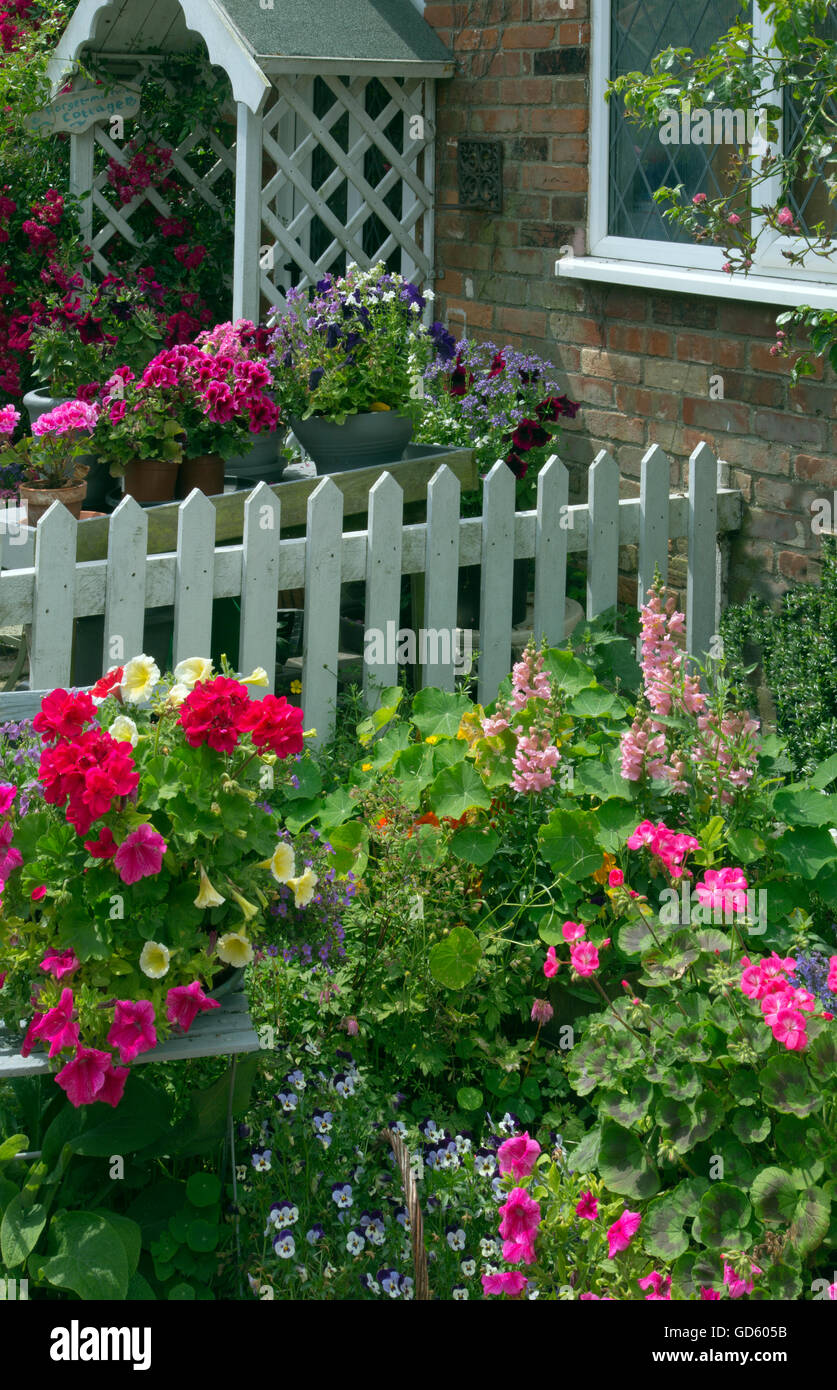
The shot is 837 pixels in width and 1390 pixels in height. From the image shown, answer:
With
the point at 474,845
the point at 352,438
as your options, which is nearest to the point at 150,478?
the point at 352,438

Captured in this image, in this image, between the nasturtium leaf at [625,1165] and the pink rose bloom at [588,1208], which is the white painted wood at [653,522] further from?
the pink rose bloom at [588,1208]

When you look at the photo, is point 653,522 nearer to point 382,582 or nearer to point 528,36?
point 382,582

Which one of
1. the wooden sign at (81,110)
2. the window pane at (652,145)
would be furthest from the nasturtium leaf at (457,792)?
the wooden sign at (81,110)

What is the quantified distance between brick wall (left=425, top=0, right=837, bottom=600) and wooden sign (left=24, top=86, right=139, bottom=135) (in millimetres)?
1650

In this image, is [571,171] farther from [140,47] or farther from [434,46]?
[140,47]

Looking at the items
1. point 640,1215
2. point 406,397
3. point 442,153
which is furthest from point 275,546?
point 442,153

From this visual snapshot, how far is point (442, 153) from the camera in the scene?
595 centimetres

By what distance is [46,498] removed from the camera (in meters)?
4.26

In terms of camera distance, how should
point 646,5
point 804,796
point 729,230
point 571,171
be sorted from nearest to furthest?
1. point 804,796
2. point 729,230
3. point 646,5
4. point 571,171

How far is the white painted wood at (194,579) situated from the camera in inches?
145

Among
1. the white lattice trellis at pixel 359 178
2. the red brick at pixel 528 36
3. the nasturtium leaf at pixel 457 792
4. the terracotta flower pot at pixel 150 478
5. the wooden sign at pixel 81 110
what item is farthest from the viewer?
the wooden sign at pixel 81 110

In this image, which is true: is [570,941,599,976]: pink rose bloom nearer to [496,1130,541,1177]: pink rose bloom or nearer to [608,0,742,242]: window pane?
[496,1130,541,1177]: pink rose bloom

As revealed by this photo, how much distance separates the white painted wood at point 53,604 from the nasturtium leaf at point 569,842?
1.26 meters
